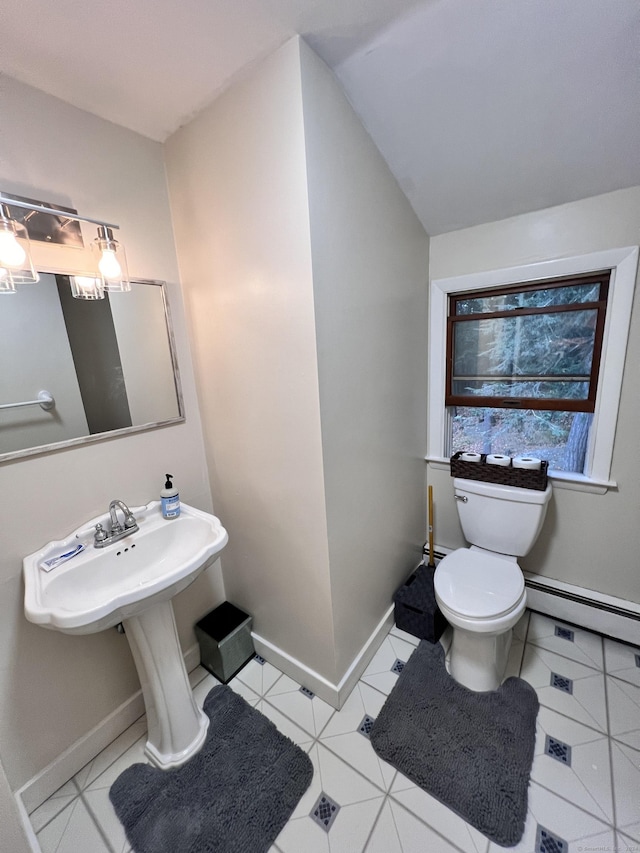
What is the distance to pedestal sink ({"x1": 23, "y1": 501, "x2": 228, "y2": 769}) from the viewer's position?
0.99m

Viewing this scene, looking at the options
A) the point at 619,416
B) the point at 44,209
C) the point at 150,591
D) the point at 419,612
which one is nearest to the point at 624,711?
the point at 419,612

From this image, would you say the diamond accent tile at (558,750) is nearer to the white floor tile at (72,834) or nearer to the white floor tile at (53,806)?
the white floor tile at (72,834)

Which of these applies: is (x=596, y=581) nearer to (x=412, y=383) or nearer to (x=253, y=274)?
(x=412, y=383)

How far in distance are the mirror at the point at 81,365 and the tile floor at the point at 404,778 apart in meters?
1.23

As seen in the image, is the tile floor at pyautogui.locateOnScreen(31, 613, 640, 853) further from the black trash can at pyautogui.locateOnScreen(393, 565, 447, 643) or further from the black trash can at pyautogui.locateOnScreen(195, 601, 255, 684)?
the black trash can at pyautogui.locateOnScreen(393, 565, 447, 643)

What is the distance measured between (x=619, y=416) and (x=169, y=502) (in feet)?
6.55

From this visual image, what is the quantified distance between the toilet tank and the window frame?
0.77 feet

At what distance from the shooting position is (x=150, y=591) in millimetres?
979

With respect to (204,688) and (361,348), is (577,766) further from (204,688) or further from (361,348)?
(361,348)

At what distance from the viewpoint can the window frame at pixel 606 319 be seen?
4.70 ft

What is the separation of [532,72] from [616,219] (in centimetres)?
72

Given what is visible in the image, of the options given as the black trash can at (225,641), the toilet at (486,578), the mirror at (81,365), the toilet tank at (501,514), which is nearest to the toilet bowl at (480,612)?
the toilet at (486,578)

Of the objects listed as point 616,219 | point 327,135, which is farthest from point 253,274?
point 616,219

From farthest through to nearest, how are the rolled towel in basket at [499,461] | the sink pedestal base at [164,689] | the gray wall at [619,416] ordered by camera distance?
the rolled towel in basket at [499,461] < the gray wall at [619,416] < the sink pedestal base at [164,689]
